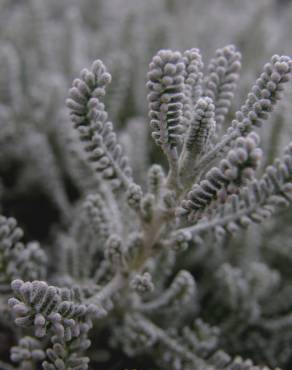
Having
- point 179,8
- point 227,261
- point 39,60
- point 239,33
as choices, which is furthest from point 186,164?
point 179,8

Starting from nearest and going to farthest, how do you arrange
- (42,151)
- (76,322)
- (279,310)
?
1. (76,322)
2. (279,310)
3. (42,151)

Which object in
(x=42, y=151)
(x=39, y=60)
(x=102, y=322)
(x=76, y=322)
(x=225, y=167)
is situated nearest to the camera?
(x=225, y=167)

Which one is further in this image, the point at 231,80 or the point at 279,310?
the point at 279,310

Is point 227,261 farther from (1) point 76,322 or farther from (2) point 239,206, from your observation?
(1) point 76,322

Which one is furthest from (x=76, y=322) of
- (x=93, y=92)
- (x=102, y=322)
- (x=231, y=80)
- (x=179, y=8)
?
(x=179, y=8)

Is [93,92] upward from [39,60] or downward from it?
downward

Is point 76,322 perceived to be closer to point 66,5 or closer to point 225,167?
point 225,167

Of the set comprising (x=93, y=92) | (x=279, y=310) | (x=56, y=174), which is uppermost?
(x=56, y=174)
